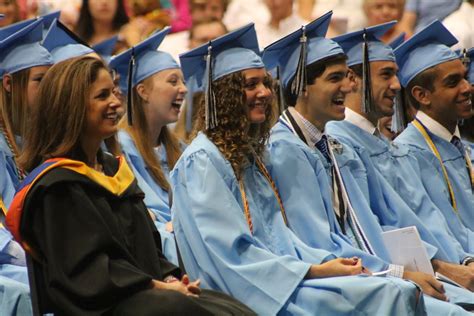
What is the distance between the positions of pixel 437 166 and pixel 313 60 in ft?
4.06

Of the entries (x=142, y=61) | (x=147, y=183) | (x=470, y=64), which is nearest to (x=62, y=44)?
(x=142, y=61)

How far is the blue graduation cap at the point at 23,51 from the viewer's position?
17.0ft

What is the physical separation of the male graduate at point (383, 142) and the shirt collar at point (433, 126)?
270mm

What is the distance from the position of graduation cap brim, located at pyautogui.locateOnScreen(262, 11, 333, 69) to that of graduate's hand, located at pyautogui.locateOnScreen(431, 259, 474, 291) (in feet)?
4.01

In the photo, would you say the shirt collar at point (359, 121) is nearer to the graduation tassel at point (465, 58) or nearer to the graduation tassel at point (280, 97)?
the graduation tassel at point (280, 97)

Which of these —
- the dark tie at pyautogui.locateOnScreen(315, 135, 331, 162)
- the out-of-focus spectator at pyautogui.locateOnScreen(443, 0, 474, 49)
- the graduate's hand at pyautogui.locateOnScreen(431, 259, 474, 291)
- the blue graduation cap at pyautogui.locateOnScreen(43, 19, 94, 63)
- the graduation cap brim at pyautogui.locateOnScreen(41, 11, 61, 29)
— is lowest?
the graduate's hand at pyautogui.locateOnScreen(431, 259, 474, 291)

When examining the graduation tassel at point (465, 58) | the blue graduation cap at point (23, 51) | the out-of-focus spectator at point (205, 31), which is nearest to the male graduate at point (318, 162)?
the blue graduation cap at point (23, 51)

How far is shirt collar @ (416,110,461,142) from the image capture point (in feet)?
20.3

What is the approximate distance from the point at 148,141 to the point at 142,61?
51 centimetres

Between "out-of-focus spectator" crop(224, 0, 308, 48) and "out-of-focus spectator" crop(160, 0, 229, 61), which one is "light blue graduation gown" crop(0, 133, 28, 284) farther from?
"out-of-focus spectator" crop(224, 0, 308, 48)

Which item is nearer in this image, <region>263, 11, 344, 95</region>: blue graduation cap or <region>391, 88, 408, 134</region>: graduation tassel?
<region>263, 11, 344, 95</region>: blue graduation cap

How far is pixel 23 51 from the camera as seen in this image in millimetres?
5254

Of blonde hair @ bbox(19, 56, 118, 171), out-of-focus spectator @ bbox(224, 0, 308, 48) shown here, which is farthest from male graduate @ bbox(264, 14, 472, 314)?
out-of-focus spectator @ bbox(224, 0, 308, 48)

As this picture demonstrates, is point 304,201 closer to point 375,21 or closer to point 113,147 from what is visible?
point 113,147
